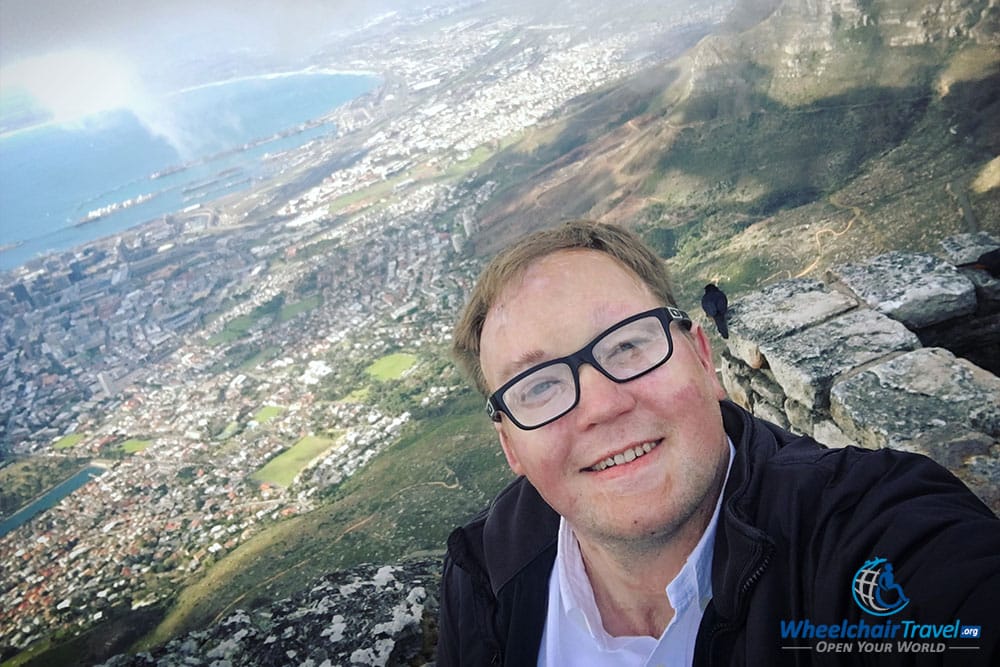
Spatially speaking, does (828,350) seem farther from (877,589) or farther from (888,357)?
(877,589)

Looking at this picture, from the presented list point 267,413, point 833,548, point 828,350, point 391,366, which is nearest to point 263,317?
point 267,413

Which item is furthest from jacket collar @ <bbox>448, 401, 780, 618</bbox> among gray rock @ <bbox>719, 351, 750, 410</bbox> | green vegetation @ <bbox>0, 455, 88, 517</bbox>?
green vegetation @ <bbox>0, 455, 88, 517</bbox>

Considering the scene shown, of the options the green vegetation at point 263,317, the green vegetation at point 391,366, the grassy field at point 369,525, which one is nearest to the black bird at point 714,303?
the grassy field at point 369,525

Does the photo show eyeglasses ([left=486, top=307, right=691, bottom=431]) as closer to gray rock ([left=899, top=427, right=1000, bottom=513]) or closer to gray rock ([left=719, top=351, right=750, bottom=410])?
gray rock ([left=899, top=427, right=1000, bottom=513])

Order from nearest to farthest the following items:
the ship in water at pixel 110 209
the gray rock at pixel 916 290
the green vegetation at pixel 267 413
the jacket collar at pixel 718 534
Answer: the jacket collar at pixel 718 534, the gray rock at pixel 916 290, the green vegetation at pixel 267 413, the ship in water at pixel 110 209

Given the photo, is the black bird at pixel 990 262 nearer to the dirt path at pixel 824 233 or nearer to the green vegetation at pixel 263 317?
the dirt path at pixel 824 233

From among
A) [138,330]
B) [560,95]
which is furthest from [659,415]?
[560,95]

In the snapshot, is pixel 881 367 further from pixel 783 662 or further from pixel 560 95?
pixel 560 95

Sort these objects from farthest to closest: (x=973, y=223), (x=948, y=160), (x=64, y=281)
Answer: (x=64, y=281)
(x=948, y=160)
(x=973, y=223)
